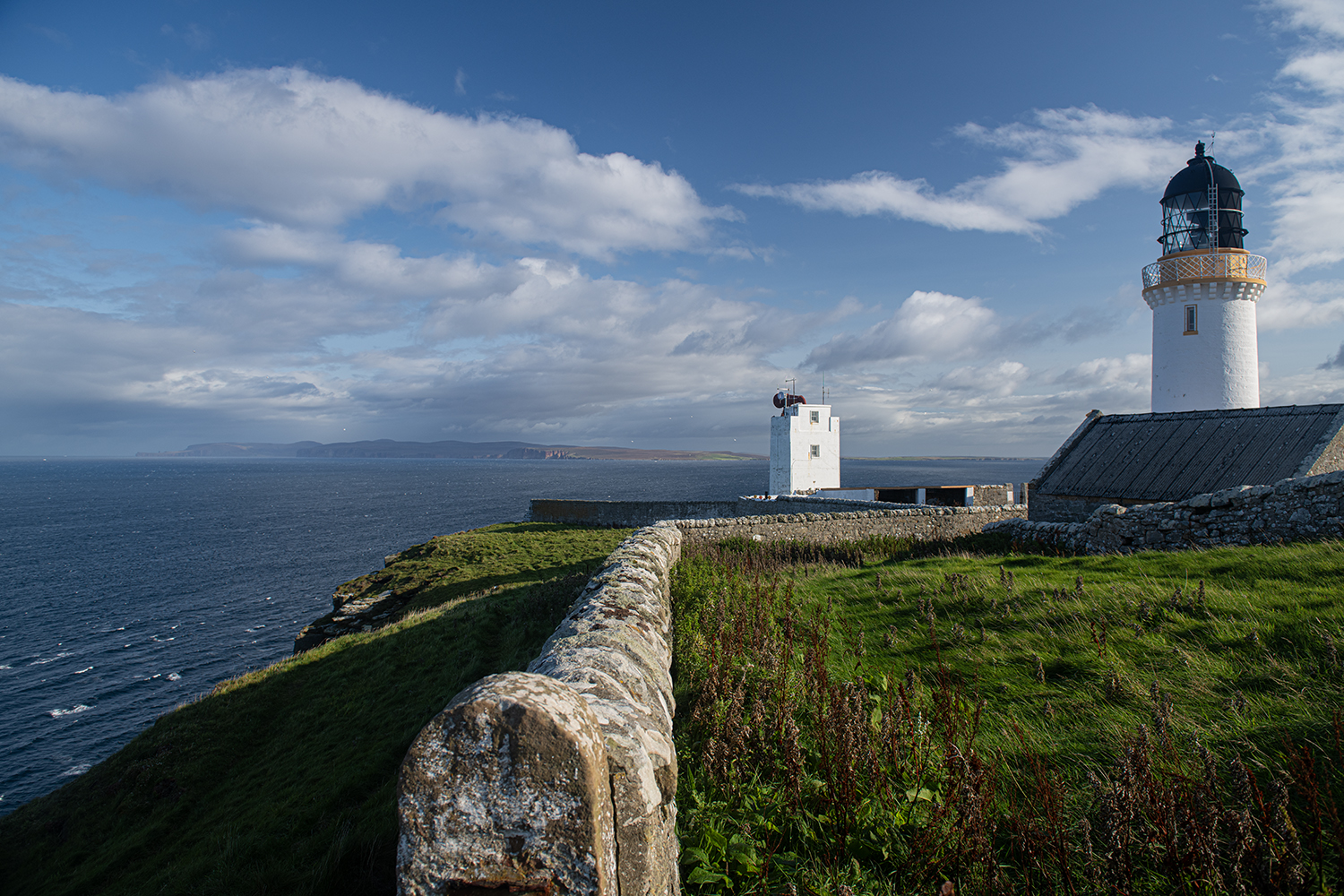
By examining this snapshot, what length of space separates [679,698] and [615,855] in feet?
9.04

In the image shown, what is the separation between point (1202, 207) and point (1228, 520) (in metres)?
16.4

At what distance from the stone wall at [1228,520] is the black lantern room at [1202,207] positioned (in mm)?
14037

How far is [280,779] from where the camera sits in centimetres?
807

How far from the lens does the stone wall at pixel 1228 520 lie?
30.0ft

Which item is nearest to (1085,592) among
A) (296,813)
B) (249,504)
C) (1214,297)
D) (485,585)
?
(296,813)

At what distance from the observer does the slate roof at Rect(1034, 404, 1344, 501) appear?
42.1 ft

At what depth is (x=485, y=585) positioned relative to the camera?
18375 millimetres

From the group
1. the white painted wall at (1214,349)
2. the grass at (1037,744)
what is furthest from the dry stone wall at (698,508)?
the grass at (1037,744)

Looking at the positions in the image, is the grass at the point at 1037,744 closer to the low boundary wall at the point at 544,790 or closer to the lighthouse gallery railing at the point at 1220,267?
the low boundary wall at the point at 544,790

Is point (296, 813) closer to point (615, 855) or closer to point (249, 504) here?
point (615, 855)

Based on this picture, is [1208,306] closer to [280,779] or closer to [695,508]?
[695,508]

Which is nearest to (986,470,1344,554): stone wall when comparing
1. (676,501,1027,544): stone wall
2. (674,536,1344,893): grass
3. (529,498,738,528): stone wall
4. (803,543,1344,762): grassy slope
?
(803,543,1344,762): grassy slope

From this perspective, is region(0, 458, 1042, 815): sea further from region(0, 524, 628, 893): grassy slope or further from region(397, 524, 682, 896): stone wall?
region(397, 524, 682, 896): stone wall

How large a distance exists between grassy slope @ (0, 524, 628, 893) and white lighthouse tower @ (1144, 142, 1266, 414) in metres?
20.7
